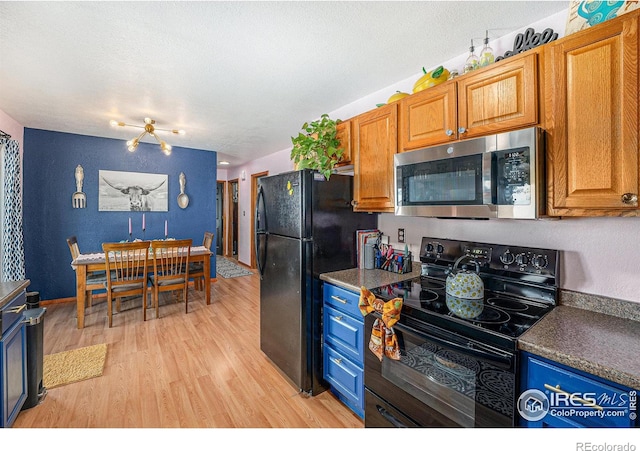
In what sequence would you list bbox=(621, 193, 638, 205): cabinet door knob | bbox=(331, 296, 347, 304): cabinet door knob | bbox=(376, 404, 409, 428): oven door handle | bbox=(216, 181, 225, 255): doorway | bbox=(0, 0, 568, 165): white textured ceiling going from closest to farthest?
bbox=(621, 193, 638, 205): cabinet door knob, bbox=(376, 404, 409, 428): oven door handle, bbox=(0, 0, 568, 165): white textured ceiling, bbox=(331, 296, 347, 304): cabinet door knob, bbox=(216, 181, 225, 255): doorway

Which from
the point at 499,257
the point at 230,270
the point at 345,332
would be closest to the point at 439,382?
the point at 345,332

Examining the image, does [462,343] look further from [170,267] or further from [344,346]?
[170,267]

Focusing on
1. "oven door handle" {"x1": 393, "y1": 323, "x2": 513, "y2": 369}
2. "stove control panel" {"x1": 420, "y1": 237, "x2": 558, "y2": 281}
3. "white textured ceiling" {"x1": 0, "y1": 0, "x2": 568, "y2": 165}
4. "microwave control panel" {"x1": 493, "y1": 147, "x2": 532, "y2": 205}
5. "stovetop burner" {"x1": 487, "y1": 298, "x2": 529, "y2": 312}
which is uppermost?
"white textured ceiling" {"x1": 0, "y1": 0, "x2": 568, "y2": 165}

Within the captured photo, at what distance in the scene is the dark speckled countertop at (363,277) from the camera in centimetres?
181

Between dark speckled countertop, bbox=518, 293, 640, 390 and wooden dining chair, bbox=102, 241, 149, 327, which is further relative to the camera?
wooden dining chair, bbox=102, 241, 149, 327

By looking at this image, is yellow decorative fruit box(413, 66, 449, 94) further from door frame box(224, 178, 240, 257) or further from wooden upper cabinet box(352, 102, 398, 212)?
door frame box(224, 178, 240, 257)

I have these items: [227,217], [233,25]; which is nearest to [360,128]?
[233,25]

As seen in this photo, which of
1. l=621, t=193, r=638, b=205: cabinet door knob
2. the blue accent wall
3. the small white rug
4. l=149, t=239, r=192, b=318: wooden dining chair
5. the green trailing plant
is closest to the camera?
l=621, t=193, r=638, b=205: cabinet door knob

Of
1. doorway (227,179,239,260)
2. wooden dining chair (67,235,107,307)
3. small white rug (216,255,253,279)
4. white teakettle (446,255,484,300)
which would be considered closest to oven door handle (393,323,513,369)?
white teakettle (446,255,484,300)

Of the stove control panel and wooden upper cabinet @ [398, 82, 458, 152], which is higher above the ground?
wooden upper cabinet @ [398, 82, 458, 152]

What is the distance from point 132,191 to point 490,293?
4988mm

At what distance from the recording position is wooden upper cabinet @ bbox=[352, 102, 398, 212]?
1930 millimetres

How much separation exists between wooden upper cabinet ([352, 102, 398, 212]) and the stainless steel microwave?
15 centimetres

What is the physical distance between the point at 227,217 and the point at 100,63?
5723 mm
